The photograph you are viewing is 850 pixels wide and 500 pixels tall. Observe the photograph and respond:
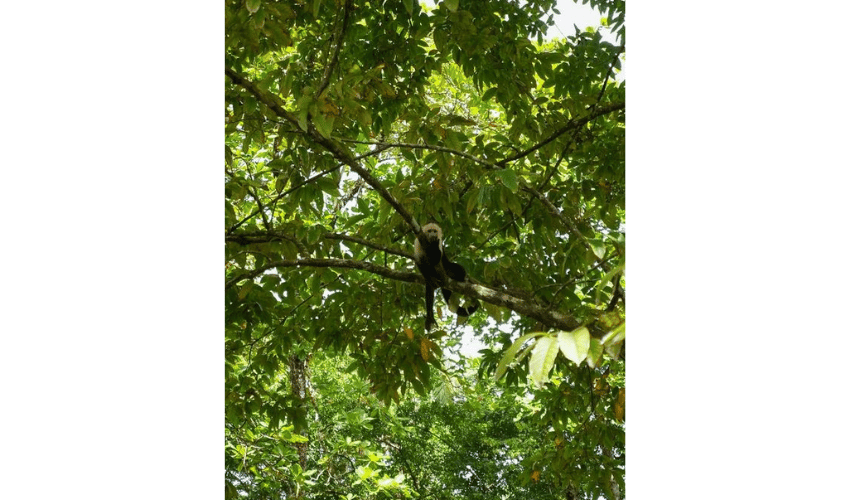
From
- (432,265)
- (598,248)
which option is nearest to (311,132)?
(432,265)

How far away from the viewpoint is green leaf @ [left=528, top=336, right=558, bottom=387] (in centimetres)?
66

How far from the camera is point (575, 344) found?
0.69m

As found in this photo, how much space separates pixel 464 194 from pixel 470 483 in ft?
11.7

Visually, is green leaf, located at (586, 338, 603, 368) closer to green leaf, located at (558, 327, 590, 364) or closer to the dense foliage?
green leaf, located at (558, 327, 590, 364)

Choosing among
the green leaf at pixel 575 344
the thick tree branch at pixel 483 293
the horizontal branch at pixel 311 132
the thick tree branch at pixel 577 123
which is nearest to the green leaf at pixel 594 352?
the green leaf at pixel 575 344

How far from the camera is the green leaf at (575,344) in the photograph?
26.2 inches

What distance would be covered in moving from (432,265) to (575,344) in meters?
1.19

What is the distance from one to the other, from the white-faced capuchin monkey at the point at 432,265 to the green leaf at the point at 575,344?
3.60 ft

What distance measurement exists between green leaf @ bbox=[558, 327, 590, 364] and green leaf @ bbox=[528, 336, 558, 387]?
0.01 m
